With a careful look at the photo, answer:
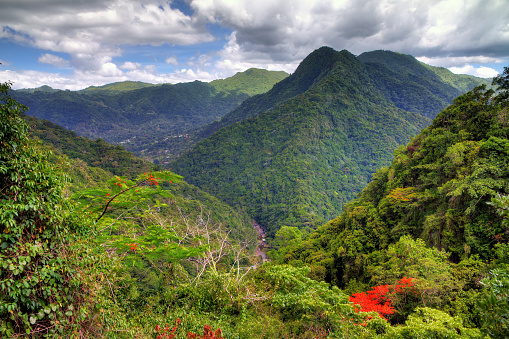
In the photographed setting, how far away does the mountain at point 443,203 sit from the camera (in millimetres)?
15398

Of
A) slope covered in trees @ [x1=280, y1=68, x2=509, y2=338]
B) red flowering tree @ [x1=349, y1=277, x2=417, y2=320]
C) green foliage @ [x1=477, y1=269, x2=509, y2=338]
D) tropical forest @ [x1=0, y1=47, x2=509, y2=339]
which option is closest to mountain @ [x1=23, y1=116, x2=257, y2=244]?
tropical forest @ [x1=0, y1=47, x2=509, y2=339]

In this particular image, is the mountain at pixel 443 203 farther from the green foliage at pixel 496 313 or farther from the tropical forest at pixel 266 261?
the green foliage at pixel 496 313

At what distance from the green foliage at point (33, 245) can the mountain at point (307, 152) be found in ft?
271

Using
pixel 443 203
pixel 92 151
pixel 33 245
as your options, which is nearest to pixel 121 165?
pixel 92 151

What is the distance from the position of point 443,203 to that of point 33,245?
2463 centimetres

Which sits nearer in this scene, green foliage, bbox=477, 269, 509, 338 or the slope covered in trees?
green foliage, bbox=477, 269, 509, 338

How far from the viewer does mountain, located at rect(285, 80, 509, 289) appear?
1540 cm

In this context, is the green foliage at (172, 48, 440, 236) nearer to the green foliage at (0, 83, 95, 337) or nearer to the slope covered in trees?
the slope covered in trees

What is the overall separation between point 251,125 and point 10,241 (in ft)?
534

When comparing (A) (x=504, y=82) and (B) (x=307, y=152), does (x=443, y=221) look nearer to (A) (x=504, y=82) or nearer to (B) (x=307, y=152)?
(A) (x=504, y=82)

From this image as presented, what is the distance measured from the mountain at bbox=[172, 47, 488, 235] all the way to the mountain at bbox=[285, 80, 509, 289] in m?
57.8

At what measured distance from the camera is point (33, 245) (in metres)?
4.14

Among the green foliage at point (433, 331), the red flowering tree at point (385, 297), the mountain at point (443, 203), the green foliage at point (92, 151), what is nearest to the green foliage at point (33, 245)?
the green foliage at point (433, 331)

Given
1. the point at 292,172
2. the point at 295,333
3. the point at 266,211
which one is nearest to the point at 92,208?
the point at 295,333
